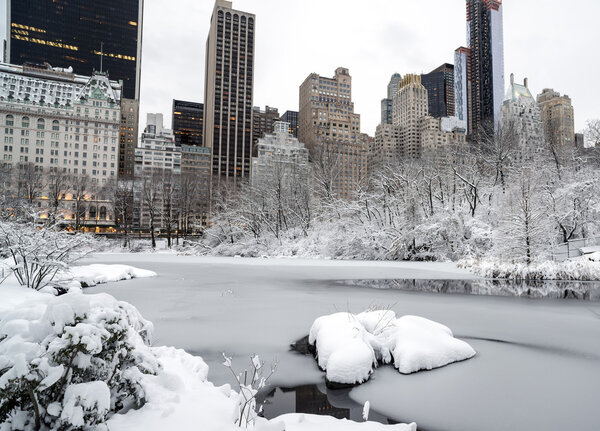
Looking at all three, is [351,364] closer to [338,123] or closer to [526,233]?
[526,233]

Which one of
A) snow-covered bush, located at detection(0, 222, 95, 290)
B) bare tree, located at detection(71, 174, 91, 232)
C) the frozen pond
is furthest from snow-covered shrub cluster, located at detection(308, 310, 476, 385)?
bare tree, located at detection(71, 174, 91, 232)

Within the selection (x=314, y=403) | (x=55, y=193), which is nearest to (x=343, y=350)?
(x=314, y=403)

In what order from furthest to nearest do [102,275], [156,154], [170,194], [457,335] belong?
[156,154]
[170,194]
[102,275]
[457,335]

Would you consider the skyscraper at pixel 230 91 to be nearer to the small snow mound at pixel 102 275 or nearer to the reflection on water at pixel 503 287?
the small snow mound at pixel 102 275

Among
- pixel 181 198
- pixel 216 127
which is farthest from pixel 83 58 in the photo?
pixel 181 198

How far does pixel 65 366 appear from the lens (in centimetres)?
272

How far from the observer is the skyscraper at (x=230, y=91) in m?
163

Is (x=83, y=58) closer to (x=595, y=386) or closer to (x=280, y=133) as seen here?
(x=280, y=133)

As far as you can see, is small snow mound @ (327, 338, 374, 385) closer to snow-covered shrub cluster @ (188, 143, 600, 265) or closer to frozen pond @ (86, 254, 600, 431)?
frozen pond @ (86, 254, 600, 431)

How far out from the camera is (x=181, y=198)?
47.2 metres

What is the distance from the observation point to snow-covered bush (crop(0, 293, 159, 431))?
2.50 m

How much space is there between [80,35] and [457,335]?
206m

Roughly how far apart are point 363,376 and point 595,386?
9.30 feet

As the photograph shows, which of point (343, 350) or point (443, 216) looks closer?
point (343, 350)
